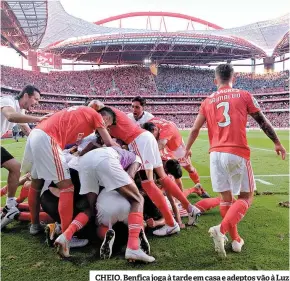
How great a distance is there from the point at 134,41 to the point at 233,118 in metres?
48.2

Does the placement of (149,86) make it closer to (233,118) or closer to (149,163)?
(149,163)

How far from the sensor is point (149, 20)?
63.0 m

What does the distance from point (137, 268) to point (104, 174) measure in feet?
3.15

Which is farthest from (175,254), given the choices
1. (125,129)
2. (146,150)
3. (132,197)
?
(125,129)

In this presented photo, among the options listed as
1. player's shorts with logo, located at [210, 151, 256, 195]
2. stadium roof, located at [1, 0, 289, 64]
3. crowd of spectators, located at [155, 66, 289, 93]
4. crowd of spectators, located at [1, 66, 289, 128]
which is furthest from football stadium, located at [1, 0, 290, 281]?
crowd of spectators, located at [155, 66, 289, 93]

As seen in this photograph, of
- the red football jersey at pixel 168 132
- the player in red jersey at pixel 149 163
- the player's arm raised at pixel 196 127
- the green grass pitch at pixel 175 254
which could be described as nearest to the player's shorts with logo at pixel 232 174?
the player's arm raised at pixel 196 127

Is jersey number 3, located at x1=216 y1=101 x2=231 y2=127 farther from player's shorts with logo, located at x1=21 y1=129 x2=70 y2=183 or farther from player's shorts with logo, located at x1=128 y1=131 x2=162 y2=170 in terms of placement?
player's shorts with logo, located at x1=21 y1=129 x2=70 y2=183

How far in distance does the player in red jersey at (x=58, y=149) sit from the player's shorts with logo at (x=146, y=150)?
57cm

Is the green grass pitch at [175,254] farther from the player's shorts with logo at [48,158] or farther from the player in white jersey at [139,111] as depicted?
the player in white jersey at [139,111]

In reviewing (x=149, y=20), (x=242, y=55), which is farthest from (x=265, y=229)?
(x=149, y=20)

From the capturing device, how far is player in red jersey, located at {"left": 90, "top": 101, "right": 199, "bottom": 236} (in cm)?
399

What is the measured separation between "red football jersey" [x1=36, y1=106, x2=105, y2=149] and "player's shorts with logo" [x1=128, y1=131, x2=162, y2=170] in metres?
0.70

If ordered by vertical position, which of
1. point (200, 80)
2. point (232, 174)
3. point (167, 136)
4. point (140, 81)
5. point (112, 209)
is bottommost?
point (112, 209)

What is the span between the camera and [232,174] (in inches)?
140
